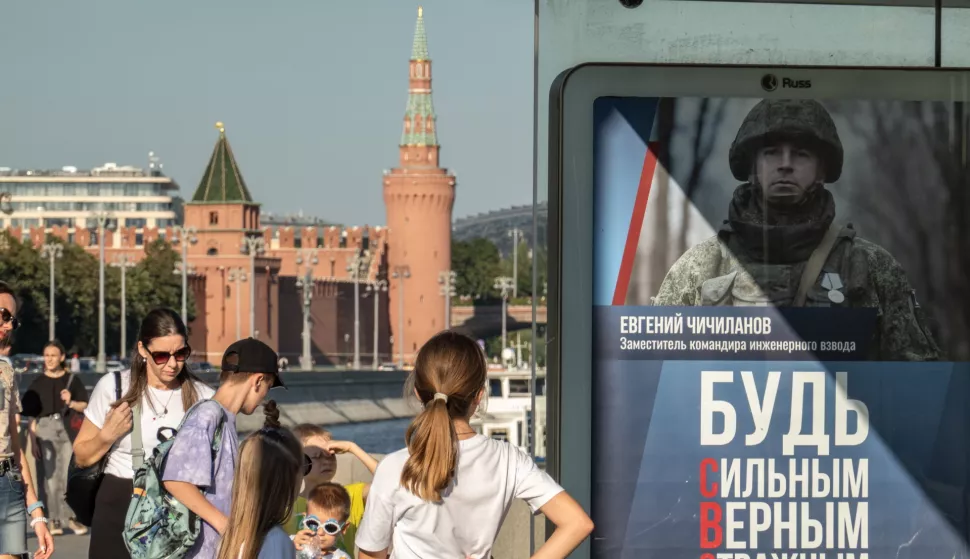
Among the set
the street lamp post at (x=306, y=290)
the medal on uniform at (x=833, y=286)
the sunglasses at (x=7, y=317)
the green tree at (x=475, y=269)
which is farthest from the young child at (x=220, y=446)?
the green tree at (x=475, y=269)

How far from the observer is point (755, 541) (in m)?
2.37

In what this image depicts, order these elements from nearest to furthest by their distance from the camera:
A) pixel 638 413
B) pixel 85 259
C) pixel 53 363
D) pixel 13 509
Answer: pixel 638 413 < pixel 13 509 < pixel 53 363 < pixel 85 259

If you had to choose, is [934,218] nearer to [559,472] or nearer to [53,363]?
[559,472]

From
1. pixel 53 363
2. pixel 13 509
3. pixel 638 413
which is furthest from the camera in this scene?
pixel 53 363

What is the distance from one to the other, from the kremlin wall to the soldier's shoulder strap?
73.1 meters

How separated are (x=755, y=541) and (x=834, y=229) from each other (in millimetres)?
415

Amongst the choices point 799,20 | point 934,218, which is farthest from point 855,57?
point 934,218

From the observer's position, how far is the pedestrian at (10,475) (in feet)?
12.8

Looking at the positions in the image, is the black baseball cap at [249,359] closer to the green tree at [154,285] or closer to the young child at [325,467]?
the young child at [325,467]

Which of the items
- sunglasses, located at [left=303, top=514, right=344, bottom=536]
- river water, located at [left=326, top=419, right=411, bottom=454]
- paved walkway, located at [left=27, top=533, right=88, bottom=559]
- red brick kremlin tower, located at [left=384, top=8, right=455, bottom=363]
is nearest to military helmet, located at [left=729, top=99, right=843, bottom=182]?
sunglasses, located at [left=303, top=514, right=344, bottom=536]

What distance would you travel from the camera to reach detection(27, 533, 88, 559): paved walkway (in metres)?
7.33

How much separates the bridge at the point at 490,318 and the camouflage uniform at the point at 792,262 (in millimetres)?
88636

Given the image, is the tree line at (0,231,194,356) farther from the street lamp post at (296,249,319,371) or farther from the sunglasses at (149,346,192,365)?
the sunglasses at (149,346,192,365)

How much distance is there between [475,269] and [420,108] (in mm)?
9581
